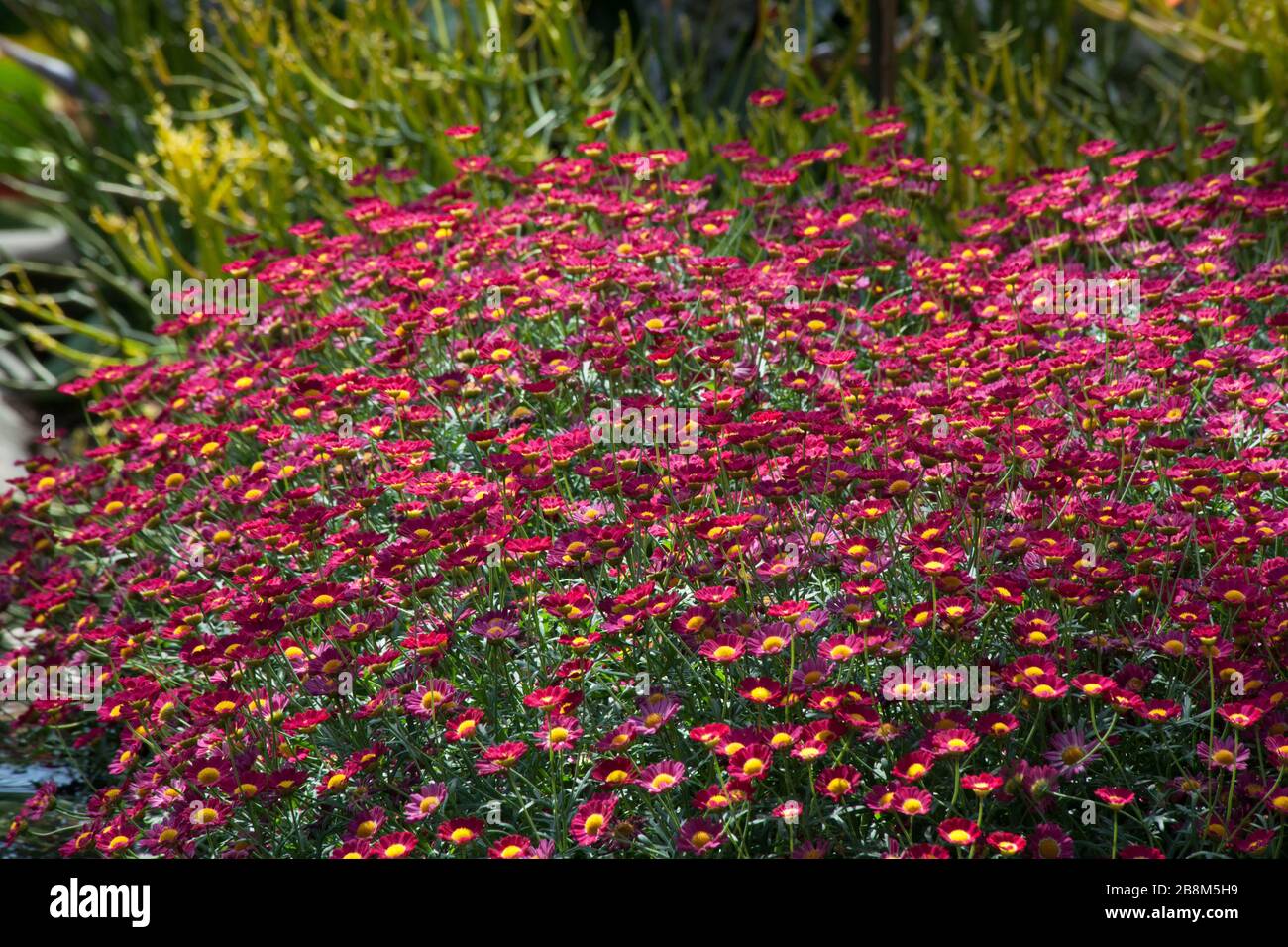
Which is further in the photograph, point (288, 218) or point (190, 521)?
point (288, 218)

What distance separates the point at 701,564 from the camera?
2.38 m

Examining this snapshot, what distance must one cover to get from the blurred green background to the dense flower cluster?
160cm

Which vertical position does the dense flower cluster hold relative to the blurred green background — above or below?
below

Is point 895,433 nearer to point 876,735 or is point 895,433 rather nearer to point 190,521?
point 876,735

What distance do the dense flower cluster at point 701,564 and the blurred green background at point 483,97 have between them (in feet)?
5.24

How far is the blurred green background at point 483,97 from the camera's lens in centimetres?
505

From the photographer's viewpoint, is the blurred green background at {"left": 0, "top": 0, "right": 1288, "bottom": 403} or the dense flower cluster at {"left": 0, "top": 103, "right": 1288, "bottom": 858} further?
the blurred green background at {"left": 0, "top": 0, "right": 1288, "bottom": 403}

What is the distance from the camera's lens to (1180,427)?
2725mm

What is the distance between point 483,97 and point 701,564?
151 inches

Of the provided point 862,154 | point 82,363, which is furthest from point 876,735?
point 82,363

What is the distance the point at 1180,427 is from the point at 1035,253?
92 cm

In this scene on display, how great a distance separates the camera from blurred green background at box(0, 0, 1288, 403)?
5.05 metres
